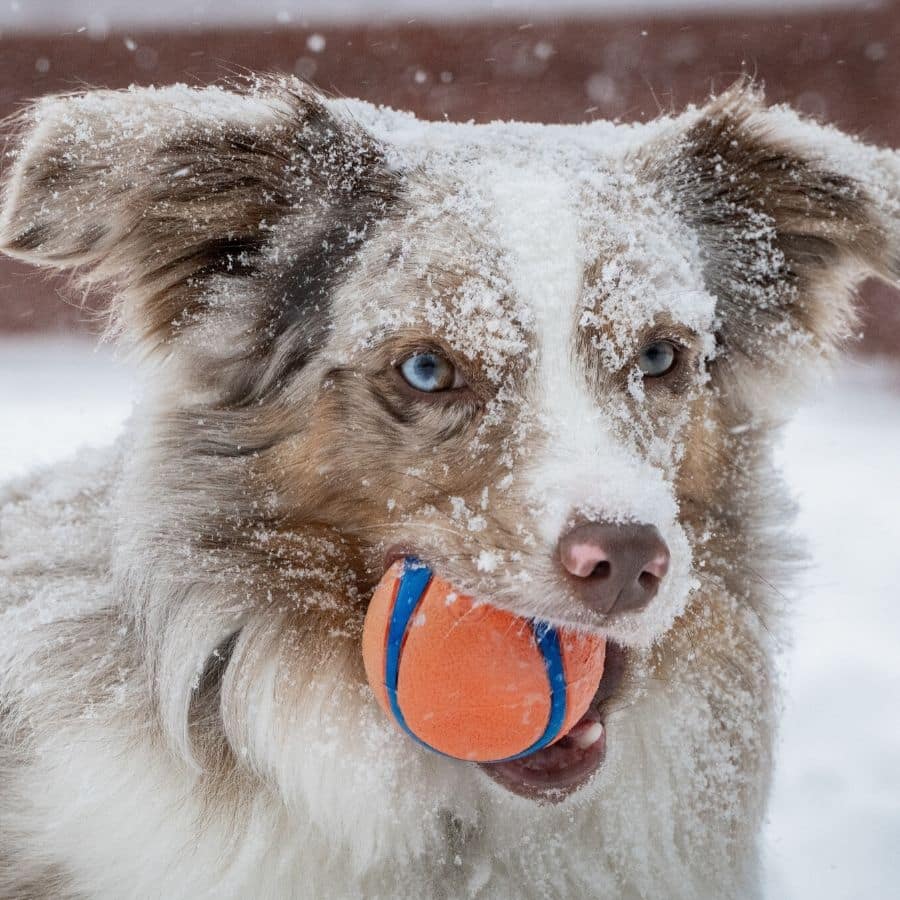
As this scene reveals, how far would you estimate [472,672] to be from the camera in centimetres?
234

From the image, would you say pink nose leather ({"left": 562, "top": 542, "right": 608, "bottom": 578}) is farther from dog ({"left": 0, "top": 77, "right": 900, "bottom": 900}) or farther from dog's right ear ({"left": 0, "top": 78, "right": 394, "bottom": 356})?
dog's right ear ({"left": 0, "top": 78, "right": 394, "bottom": 356})

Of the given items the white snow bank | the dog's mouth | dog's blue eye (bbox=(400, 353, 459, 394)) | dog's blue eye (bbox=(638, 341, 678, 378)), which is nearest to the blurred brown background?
the white snow bank

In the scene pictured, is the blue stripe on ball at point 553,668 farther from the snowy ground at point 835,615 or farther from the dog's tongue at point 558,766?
the snowy ground at point 835,615

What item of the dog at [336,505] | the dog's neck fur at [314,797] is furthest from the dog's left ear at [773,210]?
the dog's neck fur at [314,797]

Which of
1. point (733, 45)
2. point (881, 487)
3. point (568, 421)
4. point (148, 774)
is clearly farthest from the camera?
point (733, 45)

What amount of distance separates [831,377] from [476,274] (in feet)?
4.52

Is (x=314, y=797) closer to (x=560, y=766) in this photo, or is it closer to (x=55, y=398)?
(x=560, y=766)

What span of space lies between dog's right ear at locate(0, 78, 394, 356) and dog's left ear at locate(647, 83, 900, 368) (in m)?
0.93

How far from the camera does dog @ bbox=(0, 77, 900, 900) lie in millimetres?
2607

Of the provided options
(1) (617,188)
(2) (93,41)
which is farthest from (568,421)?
(2) (93,41)

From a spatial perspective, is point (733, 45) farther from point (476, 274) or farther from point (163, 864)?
point (163, 864)

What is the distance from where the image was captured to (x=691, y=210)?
10.4 ft

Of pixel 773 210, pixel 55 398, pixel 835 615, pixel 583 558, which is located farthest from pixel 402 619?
pixel 55 398

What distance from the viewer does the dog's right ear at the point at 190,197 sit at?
2.66 meters
